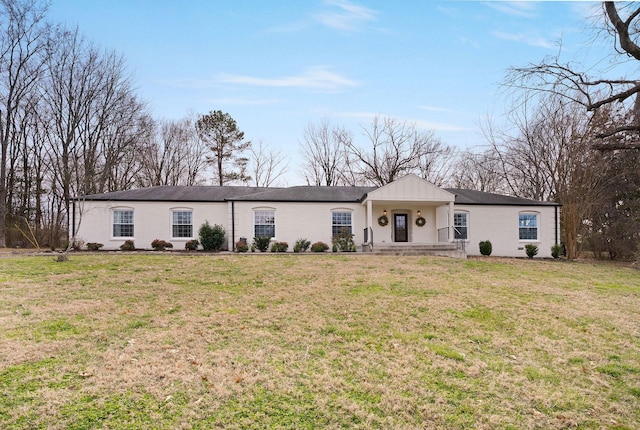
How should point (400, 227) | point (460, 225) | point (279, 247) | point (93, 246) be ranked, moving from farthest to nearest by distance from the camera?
point (400, 227) < point (460, 225) < point (279, 247) < point (93, 246)

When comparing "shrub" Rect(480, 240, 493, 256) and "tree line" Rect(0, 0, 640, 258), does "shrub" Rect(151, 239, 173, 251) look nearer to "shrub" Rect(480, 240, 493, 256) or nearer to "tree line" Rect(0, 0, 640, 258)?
"tree line" Rect(0, 0, 640, 258)

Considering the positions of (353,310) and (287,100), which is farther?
(287,100)

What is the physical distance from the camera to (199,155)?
32.3 metres

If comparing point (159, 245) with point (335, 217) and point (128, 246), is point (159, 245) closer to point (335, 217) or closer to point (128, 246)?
point (128, 246)

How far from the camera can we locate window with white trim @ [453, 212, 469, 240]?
20.2 meters

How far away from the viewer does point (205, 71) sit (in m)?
14.6

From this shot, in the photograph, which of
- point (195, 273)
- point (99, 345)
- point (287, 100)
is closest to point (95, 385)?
point (99, 345)

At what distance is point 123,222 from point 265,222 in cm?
713

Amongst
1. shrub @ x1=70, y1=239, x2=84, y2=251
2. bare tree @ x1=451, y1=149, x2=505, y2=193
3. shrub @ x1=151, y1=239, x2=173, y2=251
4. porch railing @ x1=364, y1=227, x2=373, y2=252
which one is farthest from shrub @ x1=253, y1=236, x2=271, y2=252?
bare tree @ x1=451, y1=149, x2=505, y2=193

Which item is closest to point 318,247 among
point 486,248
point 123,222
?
point 486,248

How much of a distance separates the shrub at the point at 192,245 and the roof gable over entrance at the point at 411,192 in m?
9.19

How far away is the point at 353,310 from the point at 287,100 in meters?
12.3

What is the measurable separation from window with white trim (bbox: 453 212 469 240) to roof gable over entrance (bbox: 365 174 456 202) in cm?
217

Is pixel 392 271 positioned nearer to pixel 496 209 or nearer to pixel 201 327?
pixel 201 327
